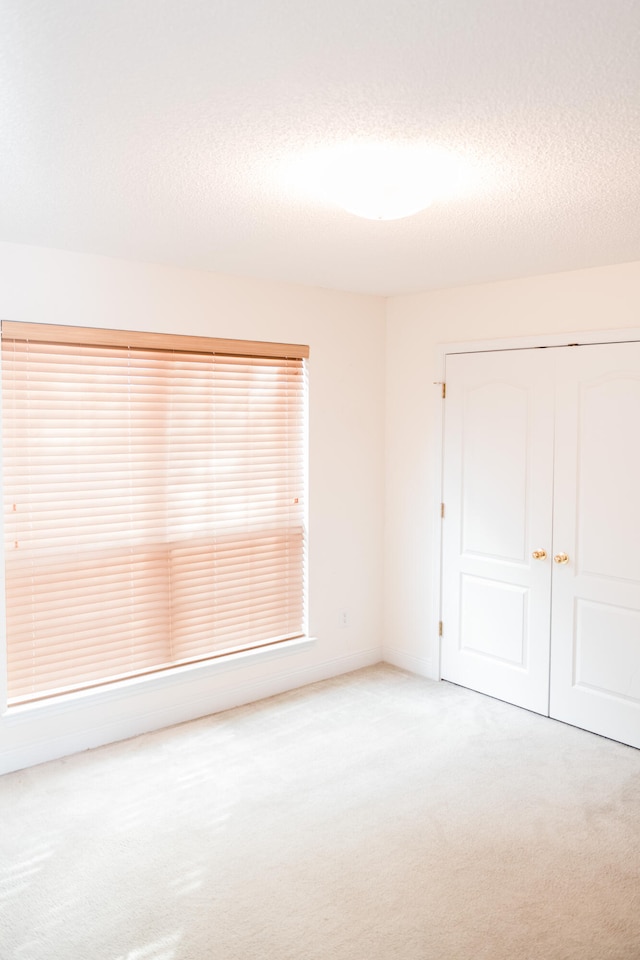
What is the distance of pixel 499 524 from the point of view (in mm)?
4098

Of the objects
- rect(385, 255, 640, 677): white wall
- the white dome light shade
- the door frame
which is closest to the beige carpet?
the door frame

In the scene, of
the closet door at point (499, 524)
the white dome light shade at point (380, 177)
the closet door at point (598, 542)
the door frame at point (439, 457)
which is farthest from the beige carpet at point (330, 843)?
the white dome light shade at point (380, 177)

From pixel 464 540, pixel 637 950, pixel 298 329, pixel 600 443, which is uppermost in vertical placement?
pixel 298 329

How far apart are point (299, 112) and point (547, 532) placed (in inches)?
109

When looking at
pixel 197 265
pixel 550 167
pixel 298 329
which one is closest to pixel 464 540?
pixel 298 329

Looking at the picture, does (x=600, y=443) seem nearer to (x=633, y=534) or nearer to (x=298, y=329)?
(x=633, y=534)

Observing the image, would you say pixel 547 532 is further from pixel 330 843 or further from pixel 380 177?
pixel 380 177

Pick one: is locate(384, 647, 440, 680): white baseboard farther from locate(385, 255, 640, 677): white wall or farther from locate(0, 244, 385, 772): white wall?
locate(0, 244, 385, 772): white wall

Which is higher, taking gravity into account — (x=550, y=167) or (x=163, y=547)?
(x=550, y=167)

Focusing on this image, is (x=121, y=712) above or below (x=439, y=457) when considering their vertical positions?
below

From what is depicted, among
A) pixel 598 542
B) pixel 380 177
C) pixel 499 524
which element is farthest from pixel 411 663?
pixel 380 177

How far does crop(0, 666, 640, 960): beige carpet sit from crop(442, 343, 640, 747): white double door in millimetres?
296

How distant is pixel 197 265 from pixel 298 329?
80cm

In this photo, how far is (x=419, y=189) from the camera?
2312 mm
